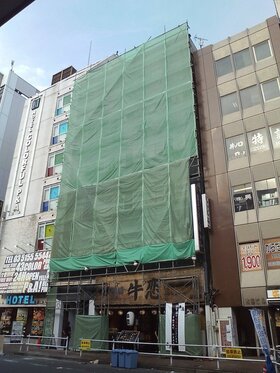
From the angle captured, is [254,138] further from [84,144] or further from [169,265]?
[84,144]

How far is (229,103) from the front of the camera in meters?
26.2

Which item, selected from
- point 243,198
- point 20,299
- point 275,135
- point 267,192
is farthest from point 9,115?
point 267,192

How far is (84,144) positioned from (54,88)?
12.7 m

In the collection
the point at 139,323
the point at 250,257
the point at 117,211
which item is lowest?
the point at 139,323

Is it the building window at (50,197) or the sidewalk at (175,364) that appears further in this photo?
the building window at (50,197)

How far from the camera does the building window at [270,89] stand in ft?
80.1

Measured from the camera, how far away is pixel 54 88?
40.8 meters

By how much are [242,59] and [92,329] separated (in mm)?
22280

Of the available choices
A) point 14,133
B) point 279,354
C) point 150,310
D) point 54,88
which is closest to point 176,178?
point 150,310

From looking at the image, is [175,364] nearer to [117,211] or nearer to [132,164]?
[117,211]

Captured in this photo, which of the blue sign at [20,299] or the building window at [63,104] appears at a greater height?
the building window at [63,104]

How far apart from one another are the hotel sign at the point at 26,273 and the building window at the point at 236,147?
56.1 ft

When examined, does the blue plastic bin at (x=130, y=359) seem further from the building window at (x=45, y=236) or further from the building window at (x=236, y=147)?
the building window at (x=45, y=236)

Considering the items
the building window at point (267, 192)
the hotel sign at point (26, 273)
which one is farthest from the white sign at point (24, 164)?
the building window at point (267, 192)
